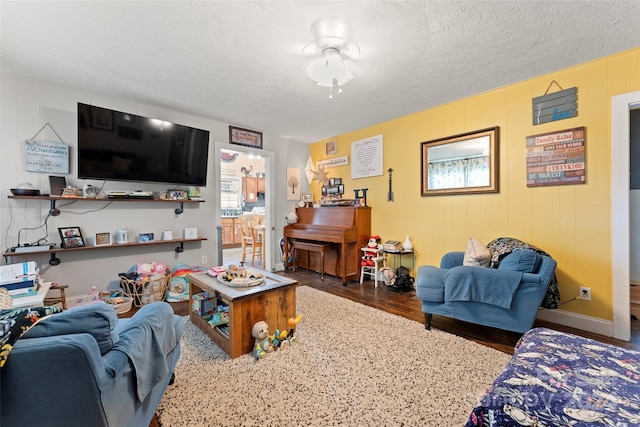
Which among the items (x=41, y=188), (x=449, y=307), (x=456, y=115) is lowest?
(x=449, y=307)

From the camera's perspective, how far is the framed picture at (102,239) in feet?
9.96

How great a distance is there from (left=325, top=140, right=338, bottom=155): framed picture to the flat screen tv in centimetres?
210

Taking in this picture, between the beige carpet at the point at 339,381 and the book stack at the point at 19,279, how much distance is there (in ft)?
4.23

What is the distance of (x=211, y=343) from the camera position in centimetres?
214

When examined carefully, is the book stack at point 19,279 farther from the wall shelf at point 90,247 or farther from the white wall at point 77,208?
the white wall at point 77,208

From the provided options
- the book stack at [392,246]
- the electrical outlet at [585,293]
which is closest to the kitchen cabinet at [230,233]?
the book stack at [392,246]

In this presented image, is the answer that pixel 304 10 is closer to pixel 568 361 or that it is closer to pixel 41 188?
pixel 568 361

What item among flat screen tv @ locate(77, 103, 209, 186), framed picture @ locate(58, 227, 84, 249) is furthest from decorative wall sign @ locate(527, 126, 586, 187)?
framed picture @ locate(58, 227, 84, 249)

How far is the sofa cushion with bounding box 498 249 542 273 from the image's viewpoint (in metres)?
2.03

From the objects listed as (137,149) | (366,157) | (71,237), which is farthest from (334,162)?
(71,237)

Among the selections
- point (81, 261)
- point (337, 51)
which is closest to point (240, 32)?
point (337, 51)

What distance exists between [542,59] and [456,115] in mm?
954

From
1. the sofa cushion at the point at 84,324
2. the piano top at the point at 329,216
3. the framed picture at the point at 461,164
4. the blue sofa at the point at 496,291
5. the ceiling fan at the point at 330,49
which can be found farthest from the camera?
the piano top at the point at 329,216

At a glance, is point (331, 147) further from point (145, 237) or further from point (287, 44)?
point (145, 237)
